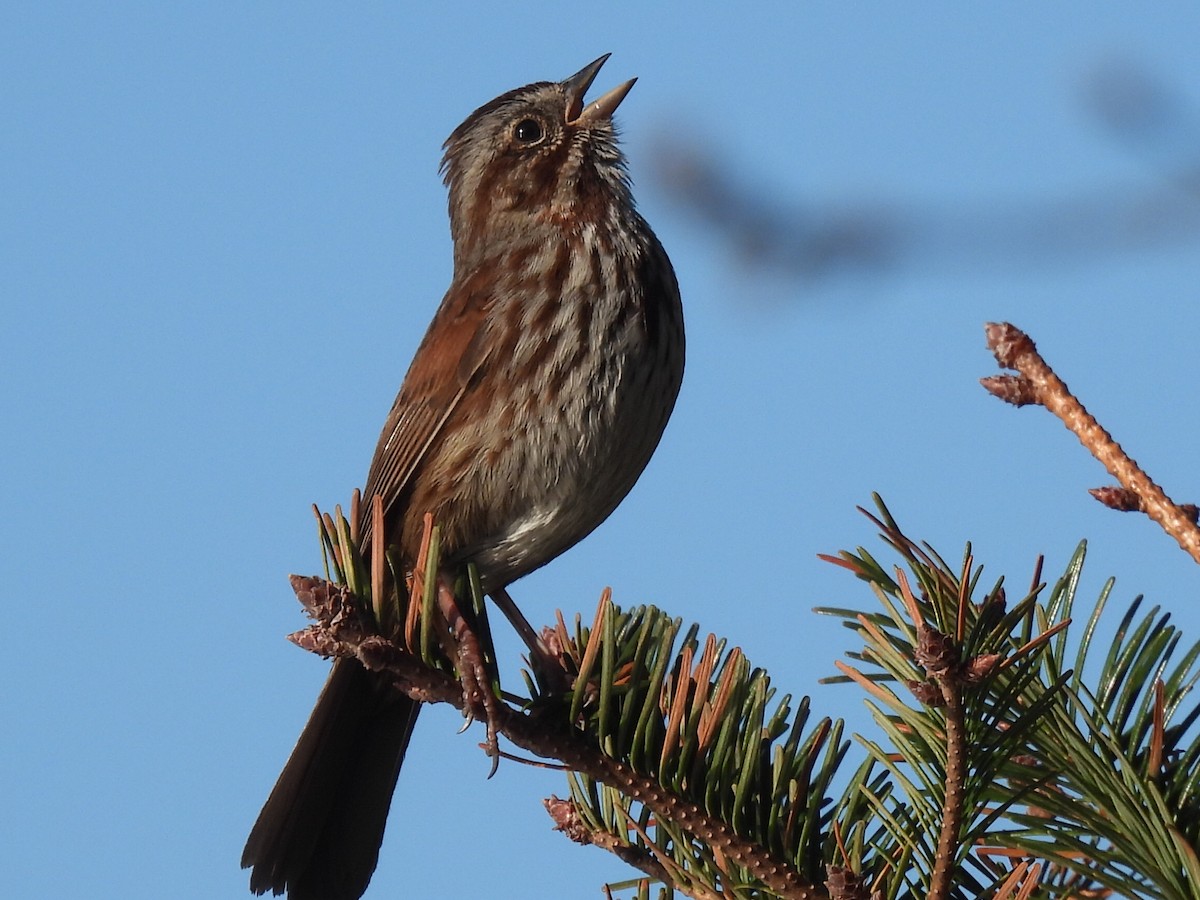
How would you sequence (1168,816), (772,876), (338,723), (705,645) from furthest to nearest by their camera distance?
(338,723) → (705,645) → (772,876) → (1168,816)

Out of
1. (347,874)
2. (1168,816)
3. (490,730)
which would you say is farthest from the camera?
(347,874)

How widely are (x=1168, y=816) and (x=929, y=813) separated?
11.8 inches

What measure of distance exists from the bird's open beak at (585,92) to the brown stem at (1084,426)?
2.86 m

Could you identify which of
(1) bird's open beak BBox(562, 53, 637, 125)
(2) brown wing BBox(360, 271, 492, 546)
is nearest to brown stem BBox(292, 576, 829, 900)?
(2) brown wing BBox(360, 271, 492, 546)

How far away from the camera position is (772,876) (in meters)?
2.02

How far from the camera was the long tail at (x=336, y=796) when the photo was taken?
323 cm

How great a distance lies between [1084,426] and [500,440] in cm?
202

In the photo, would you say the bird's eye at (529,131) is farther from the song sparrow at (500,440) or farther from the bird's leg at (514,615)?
the bird's leg at (514,615)

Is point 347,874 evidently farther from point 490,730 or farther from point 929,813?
point 929,813

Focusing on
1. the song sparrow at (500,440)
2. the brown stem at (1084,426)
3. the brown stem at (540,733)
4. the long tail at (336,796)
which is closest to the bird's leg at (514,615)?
the song sparrow at (500,440)

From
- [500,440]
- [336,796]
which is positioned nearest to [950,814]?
[336,796]

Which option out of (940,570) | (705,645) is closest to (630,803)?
(705,645)

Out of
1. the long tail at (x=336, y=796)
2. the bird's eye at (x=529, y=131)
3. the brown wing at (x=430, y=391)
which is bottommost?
the long tail at (x=336, y=796)

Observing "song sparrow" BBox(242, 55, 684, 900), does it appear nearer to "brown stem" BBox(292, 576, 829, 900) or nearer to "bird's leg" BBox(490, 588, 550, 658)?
"bird's leg" BBox(490, 588, 550, 658)
